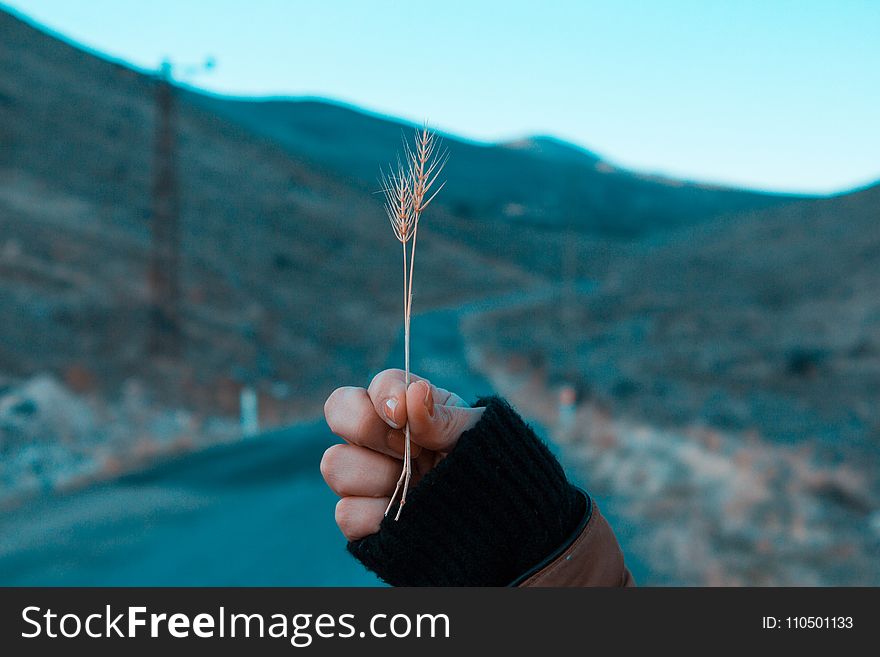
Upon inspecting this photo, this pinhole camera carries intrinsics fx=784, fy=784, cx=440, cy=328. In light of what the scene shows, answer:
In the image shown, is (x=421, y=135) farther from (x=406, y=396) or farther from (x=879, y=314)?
(x=879, y=314)

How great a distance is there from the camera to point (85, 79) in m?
52.3

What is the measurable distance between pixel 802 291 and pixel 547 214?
49107mm

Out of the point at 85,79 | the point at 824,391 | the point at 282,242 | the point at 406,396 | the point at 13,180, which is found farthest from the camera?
the point at 85,79

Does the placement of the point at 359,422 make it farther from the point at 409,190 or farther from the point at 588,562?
the point at 588,562

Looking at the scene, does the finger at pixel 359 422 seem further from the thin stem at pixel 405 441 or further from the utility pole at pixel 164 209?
the utility pole at pixel 164 209

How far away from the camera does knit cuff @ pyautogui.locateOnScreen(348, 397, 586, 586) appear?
197cm

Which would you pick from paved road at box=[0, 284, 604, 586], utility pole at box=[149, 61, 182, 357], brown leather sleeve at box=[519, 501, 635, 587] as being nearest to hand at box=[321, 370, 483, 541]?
brown leather sleeve at box=[519, 501, 635, 587]

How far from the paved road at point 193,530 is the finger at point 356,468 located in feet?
13.0

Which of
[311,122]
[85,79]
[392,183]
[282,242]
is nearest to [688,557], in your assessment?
[392,183]

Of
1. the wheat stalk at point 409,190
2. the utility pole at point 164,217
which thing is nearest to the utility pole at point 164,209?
the utility pole at point 164,217

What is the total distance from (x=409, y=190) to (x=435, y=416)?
541 mm

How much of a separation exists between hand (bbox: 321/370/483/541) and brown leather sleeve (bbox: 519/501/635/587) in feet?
1.31

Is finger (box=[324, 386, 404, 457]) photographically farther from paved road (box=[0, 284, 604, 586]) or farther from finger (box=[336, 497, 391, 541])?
paved road (box=[0, 284, 604, 586])

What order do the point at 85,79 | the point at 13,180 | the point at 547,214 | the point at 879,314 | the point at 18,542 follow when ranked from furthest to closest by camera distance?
the point at 547,214 < the point at 85,79 < the point at 879,314 < the point at 13,180 < the point at 18,542
